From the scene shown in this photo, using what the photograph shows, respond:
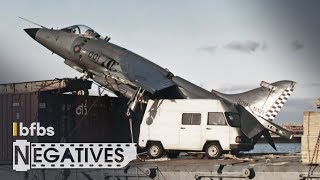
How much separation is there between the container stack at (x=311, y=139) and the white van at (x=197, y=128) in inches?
199

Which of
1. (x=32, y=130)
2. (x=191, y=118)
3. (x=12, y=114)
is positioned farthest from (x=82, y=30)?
(x=191, y=118)

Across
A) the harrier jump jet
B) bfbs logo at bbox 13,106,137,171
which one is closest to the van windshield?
the harrier jump jet

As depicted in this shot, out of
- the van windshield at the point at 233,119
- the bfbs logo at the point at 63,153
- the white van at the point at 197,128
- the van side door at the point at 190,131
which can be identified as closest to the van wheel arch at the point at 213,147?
the white van at the point at 197,128

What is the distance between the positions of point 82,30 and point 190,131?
9271 mm

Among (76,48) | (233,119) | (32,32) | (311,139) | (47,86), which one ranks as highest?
(32,32)

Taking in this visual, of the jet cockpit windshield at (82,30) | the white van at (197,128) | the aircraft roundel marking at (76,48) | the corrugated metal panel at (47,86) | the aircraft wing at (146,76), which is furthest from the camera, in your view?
the jet cockpit windshield at (82,30)

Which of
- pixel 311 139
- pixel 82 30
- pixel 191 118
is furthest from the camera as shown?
pixel 82 30

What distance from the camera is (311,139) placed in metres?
15.4

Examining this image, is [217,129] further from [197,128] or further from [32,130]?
[32,130]

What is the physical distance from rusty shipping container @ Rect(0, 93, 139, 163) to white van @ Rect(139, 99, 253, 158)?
280 cm

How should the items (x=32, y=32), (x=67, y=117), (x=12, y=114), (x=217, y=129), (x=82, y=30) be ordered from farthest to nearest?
(x=32, y=32)
(x=82, y=30)
(x=67, y=117)
(x=12, y=114)
(x=217, y=129)

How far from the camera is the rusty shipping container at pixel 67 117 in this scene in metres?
21.8

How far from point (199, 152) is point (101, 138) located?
464 cm

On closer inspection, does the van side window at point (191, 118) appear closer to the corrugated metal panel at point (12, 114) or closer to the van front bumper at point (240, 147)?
the van front bumper at point (240, 147)
